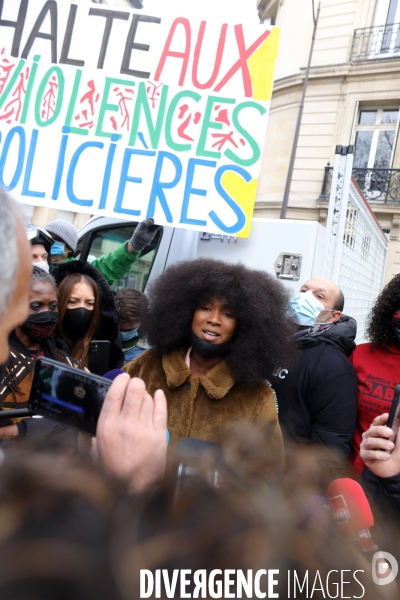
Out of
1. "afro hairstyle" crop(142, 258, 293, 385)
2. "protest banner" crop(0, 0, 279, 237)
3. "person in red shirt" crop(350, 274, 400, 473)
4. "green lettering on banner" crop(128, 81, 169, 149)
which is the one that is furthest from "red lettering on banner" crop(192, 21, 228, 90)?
"person in red shirt" crop(350, 274, 400, 473)

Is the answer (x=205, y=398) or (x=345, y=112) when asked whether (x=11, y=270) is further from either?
(x=345, y=112)

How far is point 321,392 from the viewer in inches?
90.0

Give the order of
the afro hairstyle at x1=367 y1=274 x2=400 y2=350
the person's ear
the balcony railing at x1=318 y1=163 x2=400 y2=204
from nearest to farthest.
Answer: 1. the afro hairstyle at x1=367 y1=274 x2=400 y2=350
2. the person's ear
3. the balcony railing at x1=318 y1=163 x2=400 y2=204

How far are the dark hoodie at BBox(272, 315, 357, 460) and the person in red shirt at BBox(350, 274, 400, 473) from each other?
0.05 m

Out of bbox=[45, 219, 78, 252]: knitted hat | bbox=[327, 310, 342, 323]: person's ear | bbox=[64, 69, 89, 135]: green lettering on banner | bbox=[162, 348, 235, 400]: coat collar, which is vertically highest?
bbox=[64, 69, 89, 135]: green lettering on banner

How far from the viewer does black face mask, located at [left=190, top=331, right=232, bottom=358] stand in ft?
7.06

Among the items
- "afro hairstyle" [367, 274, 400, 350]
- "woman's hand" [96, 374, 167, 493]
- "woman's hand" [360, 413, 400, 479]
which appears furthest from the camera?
"afro hairstyle" [367, 274, 400, 350]

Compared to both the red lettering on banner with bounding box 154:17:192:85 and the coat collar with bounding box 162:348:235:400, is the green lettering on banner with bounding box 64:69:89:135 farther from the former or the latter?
the coat collar with bounding box 162:348:235:400

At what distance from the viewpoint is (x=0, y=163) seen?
323cm

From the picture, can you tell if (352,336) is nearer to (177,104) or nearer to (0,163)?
(177,104)

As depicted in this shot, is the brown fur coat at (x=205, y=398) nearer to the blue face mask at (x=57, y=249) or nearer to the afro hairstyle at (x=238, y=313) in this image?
the afro hairstyle at (x=238, y=313)

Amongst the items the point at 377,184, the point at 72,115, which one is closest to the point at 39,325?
the point at 72,115

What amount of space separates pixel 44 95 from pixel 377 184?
15465 millimetres

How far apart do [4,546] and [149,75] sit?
329 centimetres
